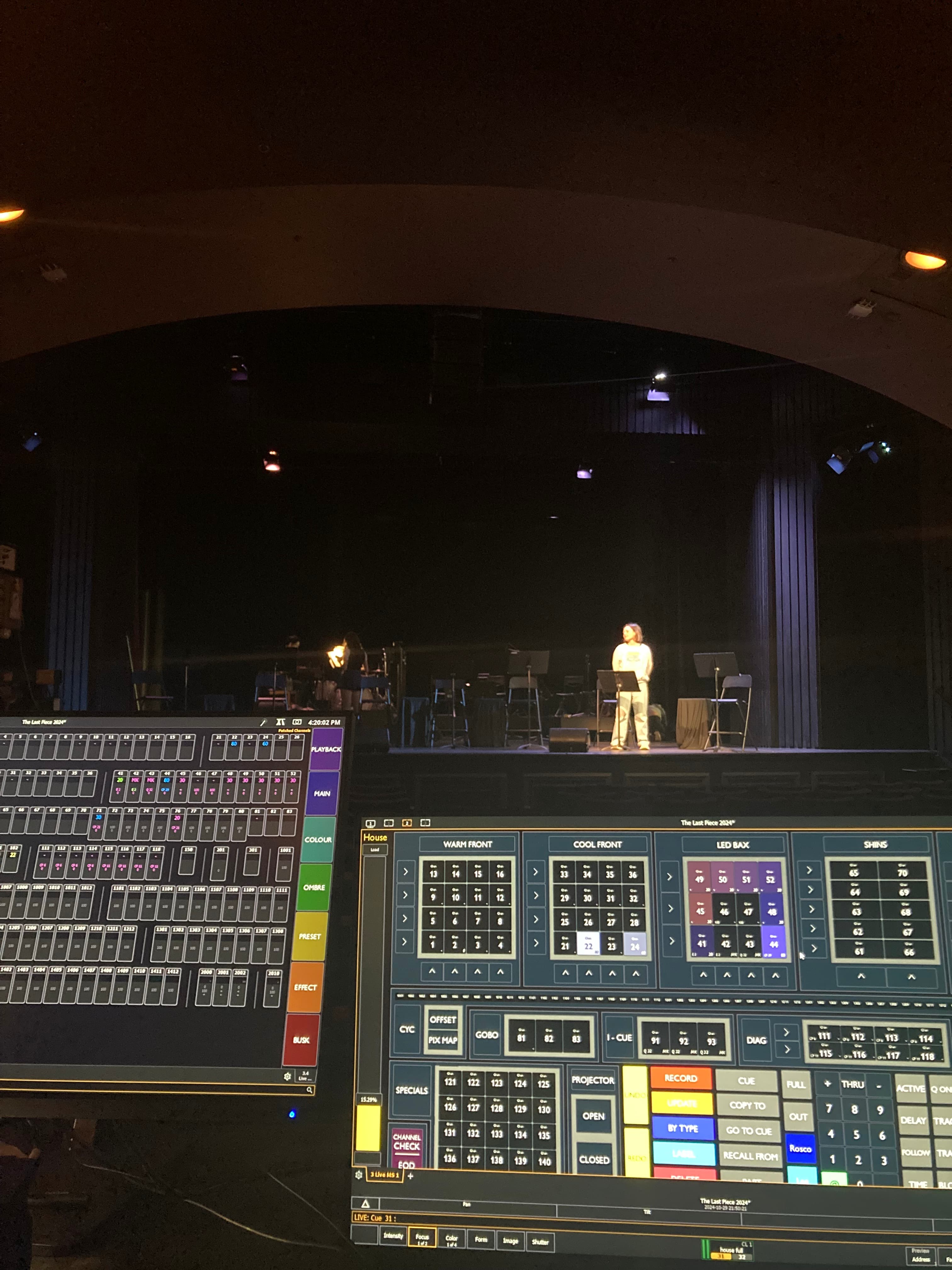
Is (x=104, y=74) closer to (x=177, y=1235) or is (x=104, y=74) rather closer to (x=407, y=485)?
(x=177, y=1235)

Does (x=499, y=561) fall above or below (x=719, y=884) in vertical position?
above

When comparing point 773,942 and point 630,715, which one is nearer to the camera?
point 773,942

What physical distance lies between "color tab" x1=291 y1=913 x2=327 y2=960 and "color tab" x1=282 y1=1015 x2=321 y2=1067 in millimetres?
63

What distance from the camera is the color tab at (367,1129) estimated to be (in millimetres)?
992

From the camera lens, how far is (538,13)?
1.41m

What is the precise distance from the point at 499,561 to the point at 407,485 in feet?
6.38

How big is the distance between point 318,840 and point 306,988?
168mm

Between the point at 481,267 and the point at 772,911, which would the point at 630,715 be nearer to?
the point at 481,267

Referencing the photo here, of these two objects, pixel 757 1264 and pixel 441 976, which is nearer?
pixel 757 1264

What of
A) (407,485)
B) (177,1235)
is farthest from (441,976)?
(407,485)

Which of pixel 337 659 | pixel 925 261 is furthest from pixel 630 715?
pixel 925 261

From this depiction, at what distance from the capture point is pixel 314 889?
107cm

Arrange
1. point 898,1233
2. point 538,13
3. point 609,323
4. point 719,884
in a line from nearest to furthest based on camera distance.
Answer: point 898,1233
point 719,884
point 538,13
point 609,323

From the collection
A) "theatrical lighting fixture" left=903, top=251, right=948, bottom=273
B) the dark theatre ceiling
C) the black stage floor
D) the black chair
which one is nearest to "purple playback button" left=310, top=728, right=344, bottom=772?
the dark theatre ceiling
